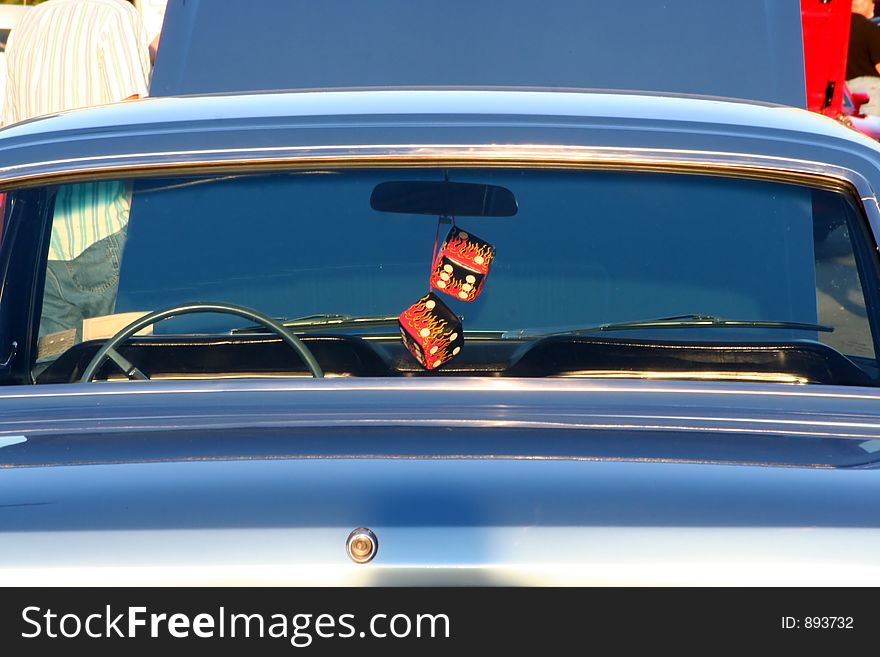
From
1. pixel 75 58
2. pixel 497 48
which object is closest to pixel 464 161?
pixel 497 48

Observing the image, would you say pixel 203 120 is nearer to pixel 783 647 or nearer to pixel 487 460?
pixel 487 460

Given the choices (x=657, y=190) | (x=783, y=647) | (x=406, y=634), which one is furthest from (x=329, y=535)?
(x=657, y=190)

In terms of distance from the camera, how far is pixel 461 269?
2.68m

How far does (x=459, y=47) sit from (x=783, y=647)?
2.37m

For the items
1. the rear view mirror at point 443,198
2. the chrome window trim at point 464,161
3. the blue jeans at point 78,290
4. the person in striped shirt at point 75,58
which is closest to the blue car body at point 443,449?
the chrome window trim at point 464,161

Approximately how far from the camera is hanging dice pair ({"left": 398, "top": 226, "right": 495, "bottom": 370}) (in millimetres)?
2641

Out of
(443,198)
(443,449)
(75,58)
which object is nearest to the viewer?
(443,449)

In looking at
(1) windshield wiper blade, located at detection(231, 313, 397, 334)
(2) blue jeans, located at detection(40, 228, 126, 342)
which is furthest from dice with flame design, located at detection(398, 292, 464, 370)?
(2) blue jeans, located at detection(40, 228, 126, 342)

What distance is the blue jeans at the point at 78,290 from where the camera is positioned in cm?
342

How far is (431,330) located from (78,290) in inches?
54.0

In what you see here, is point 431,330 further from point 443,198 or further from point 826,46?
point 826,46

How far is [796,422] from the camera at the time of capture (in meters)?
2.06

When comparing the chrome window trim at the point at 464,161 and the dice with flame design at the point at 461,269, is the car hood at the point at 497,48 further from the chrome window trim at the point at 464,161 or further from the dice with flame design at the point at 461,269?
the chrome window trim at the point at 464,161

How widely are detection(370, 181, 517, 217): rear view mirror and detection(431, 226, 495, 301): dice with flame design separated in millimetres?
121
